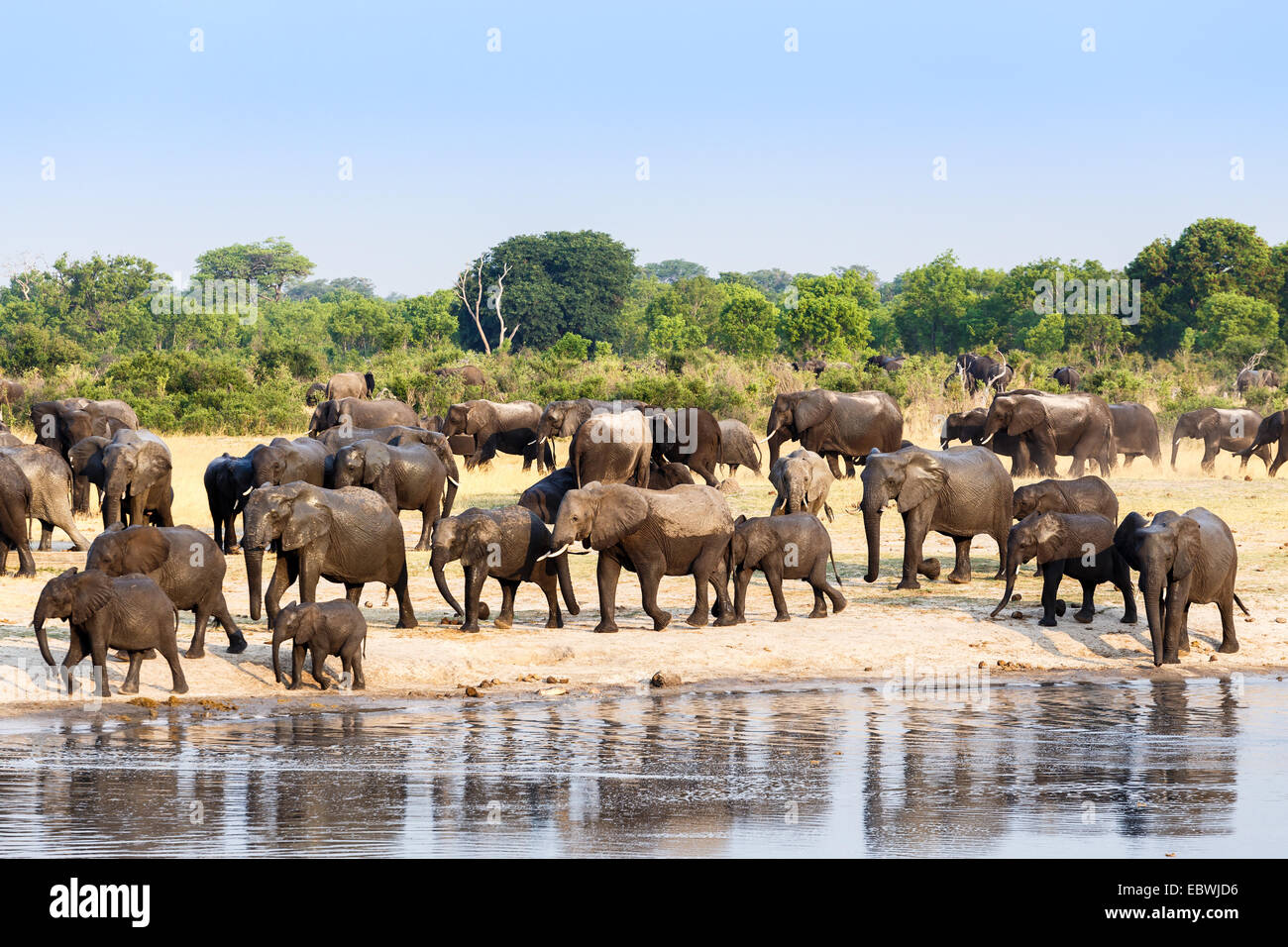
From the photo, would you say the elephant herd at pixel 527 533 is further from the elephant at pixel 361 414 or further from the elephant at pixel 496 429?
the elephant at pixel 496 429

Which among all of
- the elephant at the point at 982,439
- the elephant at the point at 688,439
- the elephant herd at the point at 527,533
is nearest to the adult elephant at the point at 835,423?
the elephant at the point at 982,439

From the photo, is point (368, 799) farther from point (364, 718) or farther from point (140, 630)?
point (140, 630)

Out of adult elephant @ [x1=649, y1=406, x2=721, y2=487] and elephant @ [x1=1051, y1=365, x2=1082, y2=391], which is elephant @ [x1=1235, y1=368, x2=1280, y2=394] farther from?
adult elephant @ [x1=649, y1=406, x2=721, y2=487]

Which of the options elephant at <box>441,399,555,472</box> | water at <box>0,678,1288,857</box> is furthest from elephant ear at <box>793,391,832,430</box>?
water at <box>0,678,1288,857</box>

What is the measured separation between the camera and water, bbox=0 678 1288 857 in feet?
27.9

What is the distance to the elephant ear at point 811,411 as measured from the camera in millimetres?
29125

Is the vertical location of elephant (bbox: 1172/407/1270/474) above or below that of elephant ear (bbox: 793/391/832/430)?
below

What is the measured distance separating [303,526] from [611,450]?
9.86m

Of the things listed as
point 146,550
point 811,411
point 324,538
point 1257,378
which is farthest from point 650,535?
point 1257,378

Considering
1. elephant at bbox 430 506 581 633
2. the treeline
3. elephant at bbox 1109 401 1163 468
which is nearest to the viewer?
elephant at bbox 430 506 581 633

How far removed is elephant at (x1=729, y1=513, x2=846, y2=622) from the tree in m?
105

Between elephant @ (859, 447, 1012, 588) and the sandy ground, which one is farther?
elephant @ (859, 447, 1012, 588)

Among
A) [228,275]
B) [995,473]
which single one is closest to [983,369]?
[995,473]
